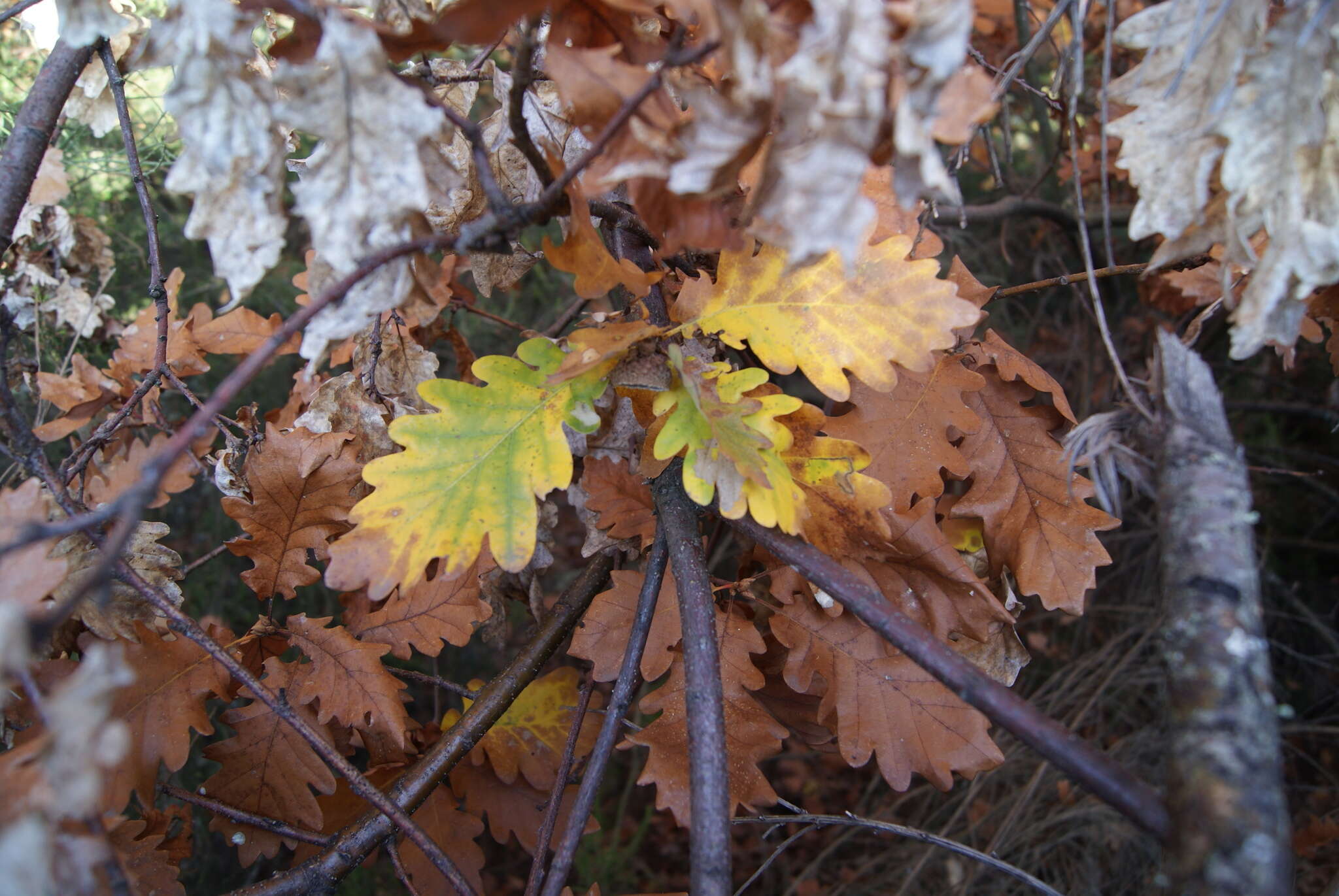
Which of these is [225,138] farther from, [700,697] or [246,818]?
[246,818]

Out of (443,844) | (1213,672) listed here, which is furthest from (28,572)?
(1213,672)

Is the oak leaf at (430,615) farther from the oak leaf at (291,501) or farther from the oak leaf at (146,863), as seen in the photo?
the oak leaf at (146,863)

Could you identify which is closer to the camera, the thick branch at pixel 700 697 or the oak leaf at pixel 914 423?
the thick branch at pixel 700 697

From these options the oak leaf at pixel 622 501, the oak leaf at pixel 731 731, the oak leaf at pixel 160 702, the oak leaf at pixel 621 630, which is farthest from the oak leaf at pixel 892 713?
the oak leaf at pixel 160 702

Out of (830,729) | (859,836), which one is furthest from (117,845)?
(859,836)

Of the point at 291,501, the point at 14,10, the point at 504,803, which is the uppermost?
the point at 14,10

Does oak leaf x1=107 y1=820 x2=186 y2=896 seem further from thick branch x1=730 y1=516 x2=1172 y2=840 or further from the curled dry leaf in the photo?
thick branch x1=730 y1=516 x2=1172 y2=840

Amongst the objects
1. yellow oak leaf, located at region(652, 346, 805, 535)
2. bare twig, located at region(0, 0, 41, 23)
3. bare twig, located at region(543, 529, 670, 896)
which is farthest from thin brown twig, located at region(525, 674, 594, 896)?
bare twig, located at region(0, 0, 41, 23)
